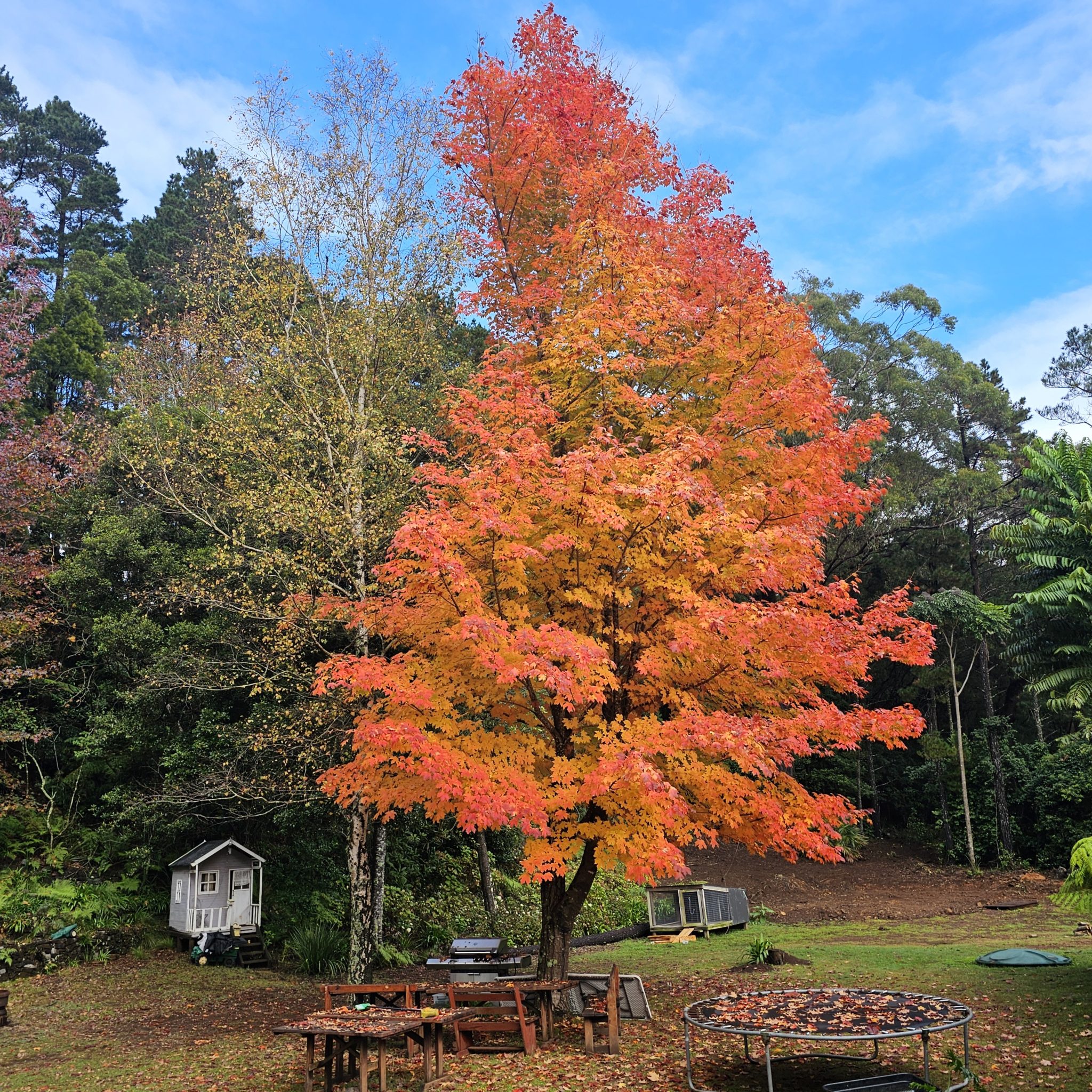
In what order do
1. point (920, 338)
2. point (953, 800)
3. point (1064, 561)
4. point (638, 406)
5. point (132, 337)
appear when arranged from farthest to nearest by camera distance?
point (132, 337), point (920, 338), point (953, 800), point (1064, 561), point (638, 406)

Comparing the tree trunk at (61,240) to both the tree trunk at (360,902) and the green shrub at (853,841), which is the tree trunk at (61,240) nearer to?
the tree trunk at (360,902)

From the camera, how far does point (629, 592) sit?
8.85m

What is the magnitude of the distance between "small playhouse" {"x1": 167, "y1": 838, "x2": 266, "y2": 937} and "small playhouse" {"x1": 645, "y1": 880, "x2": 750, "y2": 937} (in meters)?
8.43

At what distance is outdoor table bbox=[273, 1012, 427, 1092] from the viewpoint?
7266mm

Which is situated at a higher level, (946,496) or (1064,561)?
(946,496)

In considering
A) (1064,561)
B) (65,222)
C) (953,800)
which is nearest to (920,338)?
(953,800)

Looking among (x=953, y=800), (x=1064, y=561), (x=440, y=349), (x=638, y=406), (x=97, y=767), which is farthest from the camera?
(x=953, y=800)

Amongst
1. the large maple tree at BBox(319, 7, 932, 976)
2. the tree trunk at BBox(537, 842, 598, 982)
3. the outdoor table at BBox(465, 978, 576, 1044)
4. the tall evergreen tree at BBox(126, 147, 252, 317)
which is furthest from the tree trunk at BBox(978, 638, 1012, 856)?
the tall evergreen tree at BBox(126, 147, 252, 317)

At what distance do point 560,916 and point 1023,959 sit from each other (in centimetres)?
658

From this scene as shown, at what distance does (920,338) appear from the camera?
30.8m

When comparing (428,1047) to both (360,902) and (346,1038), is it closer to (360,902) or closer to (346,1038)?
(346,1038)

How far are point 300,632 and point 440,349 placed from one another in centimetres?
581

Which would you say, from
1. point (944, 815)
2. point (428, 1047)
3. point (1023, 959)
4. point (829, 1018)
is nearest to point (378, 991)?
point (428, 1047)

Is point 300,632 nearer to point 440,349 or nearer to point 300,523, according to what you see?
point 300,523
